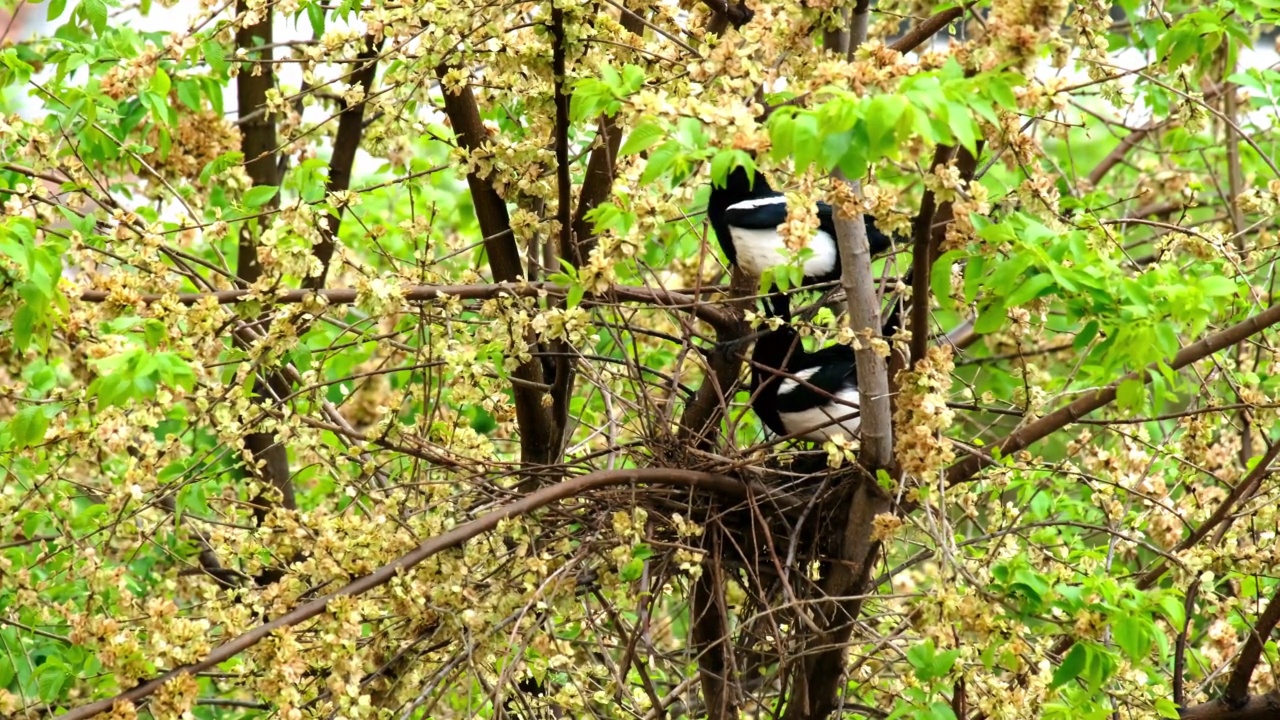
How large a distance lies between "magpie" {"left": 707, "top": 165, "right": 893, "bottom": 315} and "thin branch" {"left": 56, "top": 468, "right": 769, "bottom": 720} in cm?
80

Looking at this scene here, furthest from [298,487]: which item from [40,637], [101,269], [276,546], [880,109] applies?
[880,109]

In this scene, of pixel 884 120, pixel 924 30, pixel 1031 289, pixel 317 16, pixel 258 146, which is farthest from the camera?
pixel 258 146

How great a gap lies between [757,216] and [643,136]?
1581 millimetres

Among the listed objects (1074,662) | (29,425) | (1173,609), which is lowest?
(1074,662)

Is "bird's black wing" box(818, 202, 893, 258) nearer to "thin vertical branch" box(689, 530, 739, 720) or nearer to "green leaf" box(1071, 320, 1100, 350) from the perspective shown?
"thin vertical branch" box(689, 530, 739, 720)

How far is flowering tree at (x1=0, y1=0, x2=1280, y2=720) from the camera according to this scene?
8.28 feet

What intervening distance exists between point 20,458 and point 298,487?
6.98ft

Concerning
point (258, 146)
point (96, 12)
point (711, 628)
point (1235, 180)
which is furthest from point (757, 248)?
point (1235, 180)

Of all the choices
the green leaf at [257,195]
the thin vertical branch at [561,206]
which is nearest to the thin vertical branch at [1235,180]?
the thin vertical branch at [561,206]

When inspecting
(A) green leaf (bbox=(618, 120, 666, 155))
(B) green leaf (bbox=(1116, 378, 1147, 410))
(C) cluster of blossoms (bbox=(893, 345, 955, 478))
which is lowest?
(C) cluster of blossoms (bbox=(893, 345, 955, 478))

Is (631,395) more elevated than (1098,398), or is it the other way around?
(1098,398)

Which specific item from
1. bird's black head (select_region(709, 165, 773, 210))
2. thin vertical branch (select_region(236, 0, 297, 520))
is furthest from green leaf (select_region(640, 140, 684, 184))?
thin vertical branch (select_region(236, 0, 297, 520))

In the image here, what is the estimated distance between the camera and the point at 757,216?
12.8ft

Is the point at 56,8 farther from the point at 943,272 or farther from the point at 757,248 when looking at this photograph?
the point at 943,272
